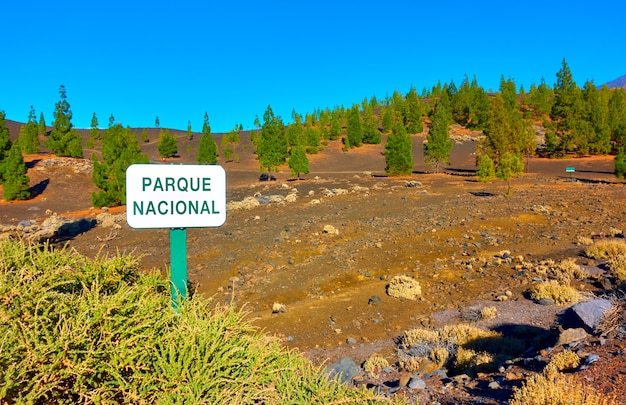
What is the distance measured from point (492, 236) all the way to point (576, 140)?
5342cm

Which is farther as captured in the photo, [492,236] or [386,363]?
[492,236]

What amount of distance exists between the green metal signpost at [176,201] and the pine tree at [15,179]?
3905 centimetres

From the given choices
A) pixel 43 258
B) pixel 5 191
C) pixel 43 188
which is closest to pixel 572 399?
pixel 43 258

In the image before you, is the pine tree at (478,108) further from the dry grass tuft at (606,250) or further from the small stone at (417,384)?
the small stone at (417,384)

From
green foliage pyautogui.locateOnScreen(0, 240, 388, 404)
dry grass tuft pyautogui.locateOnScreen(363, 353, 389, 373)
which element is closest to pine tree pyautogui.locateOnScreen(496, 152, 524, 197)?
dry grass tuft pyautogui.locateOnScreen(363, 353, 389, 373)

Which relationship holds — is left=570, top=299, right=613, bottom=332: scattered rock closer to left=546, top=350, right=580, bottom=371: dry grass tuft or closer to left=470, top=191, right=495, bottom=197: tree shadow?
left=546, top=350, right=580, bottom=371: dry grass tuft

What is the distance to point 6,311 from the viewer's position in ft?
9.32

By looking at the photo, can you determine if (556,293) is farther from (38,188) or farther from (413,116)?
(413,116)

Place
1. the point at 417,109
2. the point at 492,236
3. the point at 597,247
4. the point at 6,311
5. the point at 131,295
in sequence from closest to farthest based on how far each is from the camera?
the point at 6,311 < the point at 131,295 < the point at 597,247 < the point at 492,236 < the point at 417,109

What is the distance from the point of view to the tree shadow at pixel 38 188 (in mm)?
38000

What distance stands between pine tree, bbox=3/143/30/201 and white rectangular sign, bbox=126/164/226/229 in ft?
128

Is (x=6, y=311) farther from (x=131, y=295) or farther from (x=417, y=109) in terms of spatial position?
(x=417, y=109)

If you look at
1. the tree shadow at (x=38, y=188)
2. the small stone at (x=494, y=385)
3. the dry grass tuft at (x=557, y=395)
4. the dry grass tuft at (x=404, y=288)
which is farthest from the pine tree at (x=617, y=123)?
the tree shadow at (x=38, y=188)

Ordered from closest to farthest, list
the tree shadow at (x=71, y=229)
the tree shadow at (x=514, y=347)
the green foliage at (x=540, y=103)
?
1. the tree shadow at (x=514, y=347)
2. the tree shadow at (x=71, y=229)
3. the green foliage at (x=540, y=103)
